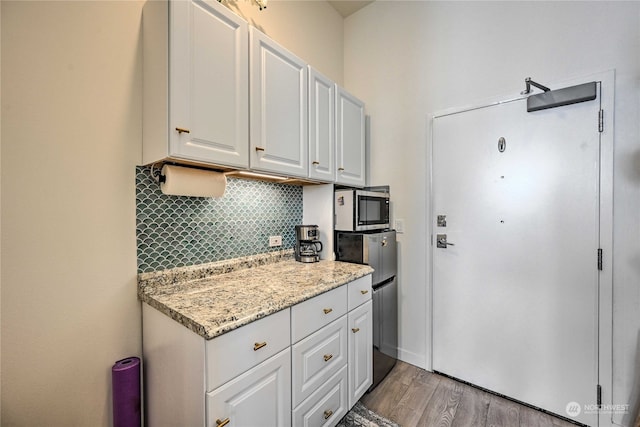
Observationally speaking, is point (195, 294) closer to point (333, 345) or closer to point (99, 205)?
point (99, 205)

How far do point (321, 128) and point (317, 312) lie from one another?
48.2 inches

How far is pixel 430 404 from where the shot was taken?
1748mm

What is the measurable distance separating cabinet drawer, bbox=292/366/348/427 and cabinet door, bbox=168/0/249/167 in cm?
124

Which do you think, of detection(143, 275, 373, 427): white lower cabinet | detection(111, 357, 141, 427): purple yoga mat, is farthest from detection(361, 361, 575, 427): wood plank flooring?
detection(111, 357, 141, 427): purple yoga mat

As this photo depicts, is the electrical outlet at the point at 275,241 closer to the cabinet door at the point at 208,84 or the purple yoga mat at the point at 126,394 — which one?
the cabinet door at the point at 208,84

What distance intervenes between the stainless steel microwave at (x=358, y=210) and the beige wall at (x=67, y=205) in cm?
130

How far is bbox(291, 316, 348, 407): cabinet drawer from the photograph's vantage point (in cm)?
121

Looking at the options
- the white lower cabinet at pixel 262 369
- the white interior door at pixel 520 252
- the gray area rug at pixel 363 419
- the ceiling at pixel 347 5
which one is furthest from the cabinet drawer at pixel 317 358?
the ceiling at pixel 347 5

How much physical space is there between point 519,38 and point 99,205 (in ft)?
8.77

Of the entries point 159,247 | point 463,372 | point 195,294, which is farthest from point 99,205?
point 463,372

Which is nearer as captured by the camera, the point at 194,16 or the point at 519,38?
the point at 194,16

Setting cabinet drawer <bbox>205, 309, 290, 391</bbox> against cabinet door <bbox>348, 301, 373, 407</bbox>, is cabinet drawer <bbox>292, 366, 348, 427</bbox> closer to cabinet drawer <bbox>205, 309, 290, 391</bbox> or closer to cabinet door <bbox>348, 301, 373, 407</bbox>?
cabinet door <bbox>348, 301, 373, 407</bbox>

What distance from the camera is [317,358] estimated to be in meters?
1.32

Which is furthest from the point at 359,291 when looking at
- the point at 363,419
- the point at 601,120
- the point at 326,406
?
the point at 601,120
